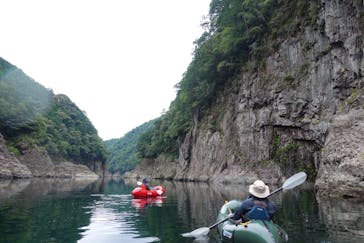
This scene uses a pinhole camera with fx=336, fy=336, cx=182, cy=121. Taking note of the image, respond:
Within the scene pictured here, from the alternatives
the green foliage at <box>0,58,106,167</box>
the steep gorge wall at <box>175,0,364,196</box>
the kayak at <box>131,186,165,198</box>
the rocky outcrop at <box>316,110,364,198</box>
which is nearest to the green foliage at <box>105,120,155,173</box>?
the green foliage at <box>0,58,106,167</box>

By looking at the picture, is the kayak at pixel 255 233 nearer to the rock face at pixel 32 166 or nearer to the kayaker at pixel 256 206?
the kayaker at pixel 256 206

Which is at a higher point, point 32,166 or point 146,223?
point 32,166

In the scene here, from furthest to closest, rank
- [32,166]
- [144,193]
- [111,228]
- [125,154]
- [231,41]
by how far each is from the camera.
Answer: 1. [125,154]
2. [32,166]
3. [231,41]
4. [144,193]
5. [111,228]

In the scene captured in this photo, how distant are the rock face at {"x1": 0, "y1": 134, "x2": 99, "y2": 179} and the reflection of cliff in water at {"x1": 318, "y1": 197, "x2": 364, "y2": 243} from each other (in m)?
39.2

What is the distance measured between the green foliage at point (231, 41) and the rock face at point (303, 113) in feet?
5.70

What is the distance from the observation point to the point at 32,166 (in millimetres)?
58250

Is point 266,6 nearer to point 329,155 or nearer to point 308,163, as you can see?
point 308,163

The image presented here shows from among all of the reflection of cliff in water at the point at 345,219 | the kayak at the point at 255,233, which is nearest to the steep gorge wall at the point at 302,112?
the reflection of cliff in water at the point at 345,219

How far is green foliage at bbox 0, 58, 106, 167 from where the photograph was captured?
5609 cm

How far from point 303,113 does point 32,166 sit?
46.8 metres

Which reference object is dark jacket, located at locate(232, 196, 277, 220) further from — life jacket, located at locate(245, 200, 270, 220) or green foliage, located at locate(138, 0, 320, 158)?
green foliage, located at locate(138, 0, 320, 158)

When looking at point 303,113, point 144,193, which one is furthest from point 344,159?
point 303,113

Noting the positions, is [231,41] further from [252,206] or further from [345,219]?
[252,206]

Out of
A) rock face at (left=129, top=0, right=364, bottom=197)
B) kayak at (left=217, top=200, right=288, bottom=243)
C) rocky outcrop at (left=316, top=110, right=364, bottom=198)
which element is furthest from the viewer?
rock face at (left=129, top=0, right=364, bottom=197)
